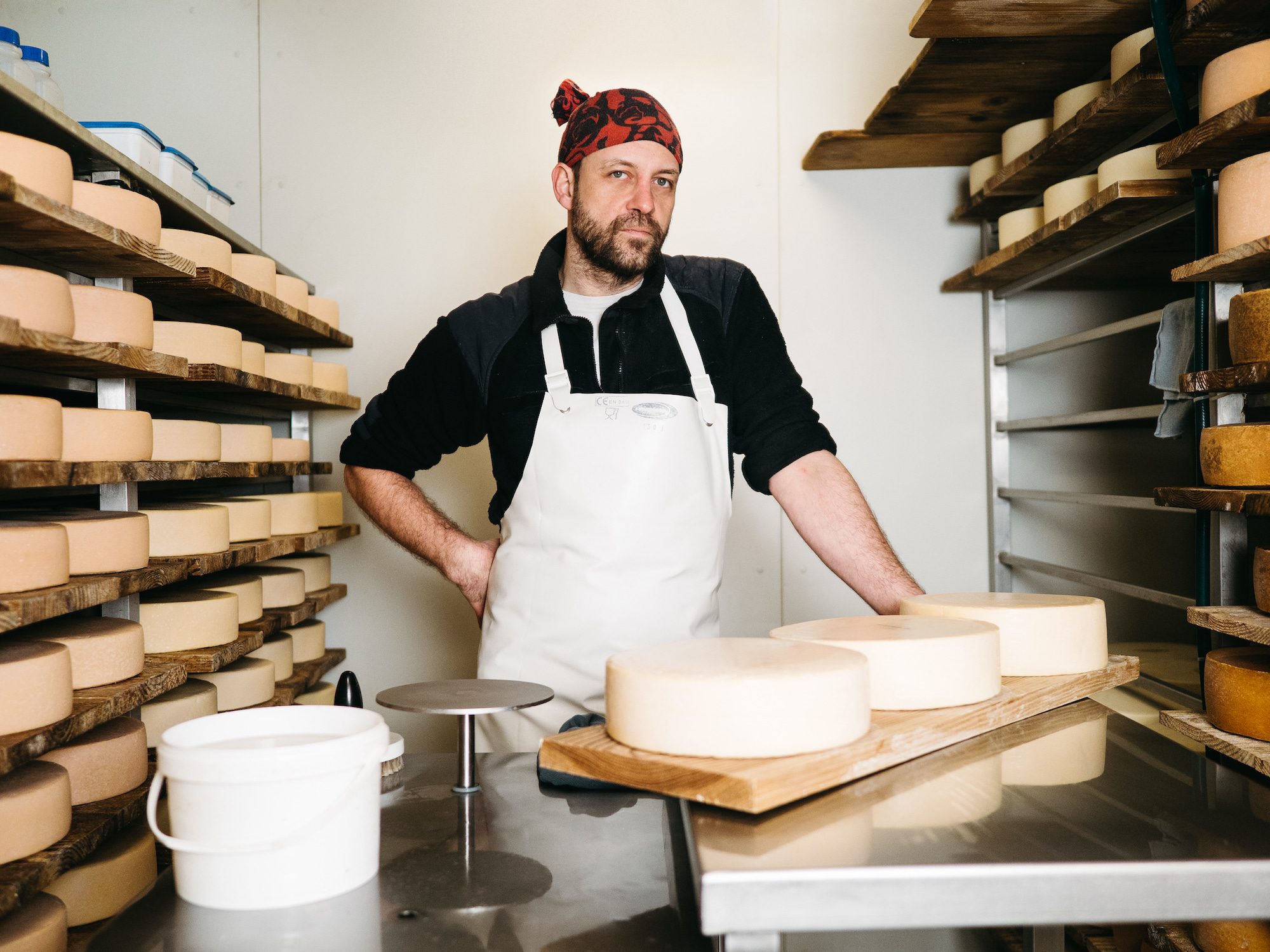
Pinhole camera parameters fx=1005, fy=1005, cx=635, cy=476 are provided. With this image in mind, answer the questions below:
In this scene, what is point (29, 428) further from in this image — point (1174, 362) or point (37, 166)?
point (1174, 362)

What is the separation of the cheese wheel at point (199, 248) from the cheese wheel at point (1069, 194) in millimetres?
1818

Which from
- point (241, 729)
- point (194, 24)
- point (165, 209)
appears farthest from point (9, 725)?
point (194, 24)

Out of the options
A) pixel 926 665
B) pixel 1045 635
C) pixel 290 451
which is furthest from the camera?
pixel 290 451

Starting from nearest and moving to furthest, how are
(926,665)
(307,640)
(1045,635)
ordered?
(926,665) < (1045,635) < (307,640)

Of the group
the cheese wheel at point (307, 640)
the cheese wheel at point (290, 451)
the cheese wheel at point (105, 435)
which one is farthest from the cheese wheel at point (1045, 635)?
the cheese wheel at point (307, 640)

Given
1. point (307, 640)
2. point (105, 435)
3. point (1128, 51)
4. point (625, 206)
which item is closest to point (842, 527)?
point (625, 206)

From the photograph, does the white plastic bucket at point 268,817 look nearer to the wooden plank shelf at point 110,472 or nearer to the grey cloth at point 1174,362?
the wooden plank shelf at point 110,472

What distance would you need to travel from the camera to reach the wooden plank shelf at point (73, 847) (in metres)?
1.31

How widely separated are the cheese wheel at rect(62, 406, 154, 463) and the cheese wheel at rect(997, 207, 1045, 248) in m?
2.00

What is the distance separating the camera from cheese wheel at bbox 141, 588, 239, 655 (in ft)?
6.48

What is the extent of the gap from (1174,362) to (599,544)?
3.86ft

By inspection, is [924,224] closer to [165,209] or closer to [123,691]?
[165,209]

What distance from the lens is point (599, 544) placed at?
1.85 m

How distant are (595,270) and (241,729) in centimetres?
127
